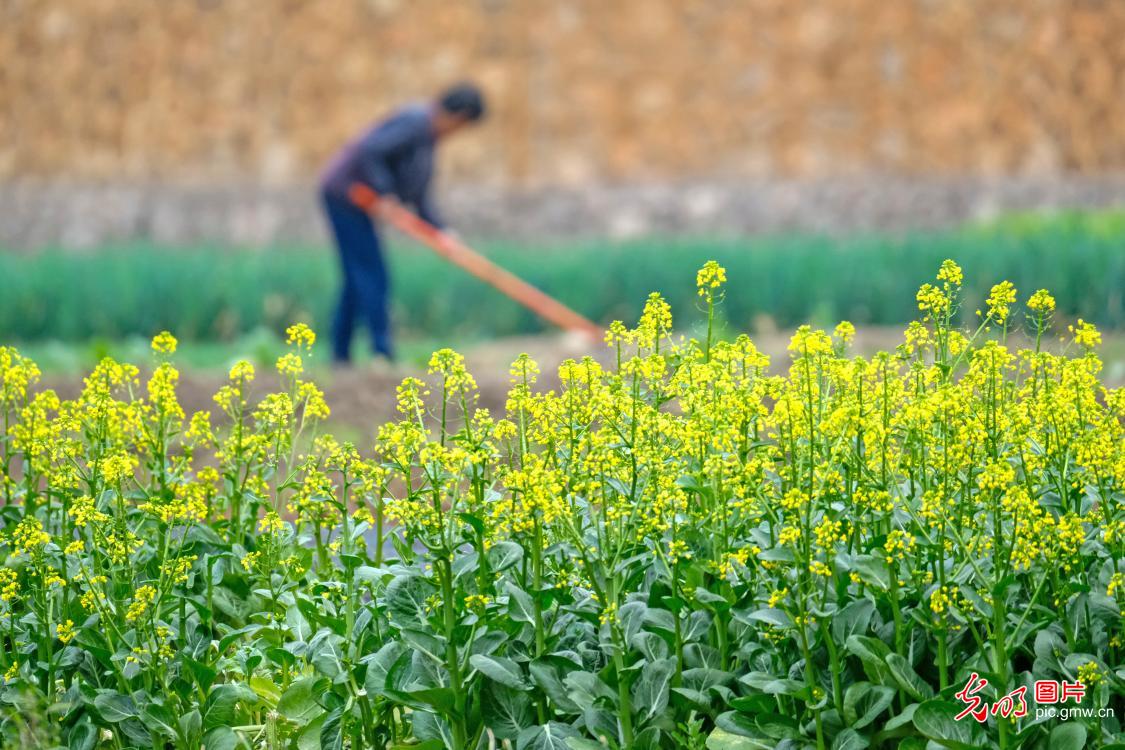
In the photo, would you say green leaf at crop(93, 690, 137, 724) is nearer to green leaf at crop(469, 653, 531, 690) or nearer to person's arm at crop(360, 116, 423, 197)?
green leaf at crop(469, 653, 531, 690)

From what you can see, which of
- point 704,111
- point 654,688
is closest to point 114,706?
point 654,688

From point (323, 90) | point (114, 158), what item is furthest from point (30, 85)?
point (323, 90)

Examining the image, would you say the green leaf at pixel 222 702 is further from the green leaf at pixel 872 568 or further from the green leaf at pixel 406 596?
the green leaf at pixel 872 568

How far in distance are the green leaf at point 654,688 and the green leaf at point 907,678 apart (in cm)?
33

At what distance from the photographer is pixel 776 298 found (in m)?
9.91

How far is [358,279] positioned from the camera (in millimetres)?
8203

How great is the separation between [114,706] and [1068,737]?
1.50m

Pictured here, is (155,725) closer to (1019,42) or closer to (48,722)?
(48,722)

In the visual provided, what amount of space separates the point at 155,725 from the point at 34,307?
8.40 meters

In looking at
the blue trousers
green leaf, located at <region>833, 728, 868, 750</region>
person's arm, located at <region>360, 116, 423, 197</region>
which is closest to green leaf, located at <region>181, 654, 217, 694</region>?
green leaf, located at <region>833, 728, 868, 750</region>

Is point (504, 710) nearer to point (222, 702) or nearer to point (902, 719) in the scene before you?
point (222, 702)

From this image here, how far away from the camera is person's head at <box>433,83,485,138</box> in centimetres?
829

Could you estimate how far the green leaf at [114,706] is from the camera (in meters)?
2.58

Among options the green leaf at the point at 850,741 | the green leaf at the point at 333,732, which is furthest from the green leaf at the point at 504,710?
the green leaf at the point at 850,741
